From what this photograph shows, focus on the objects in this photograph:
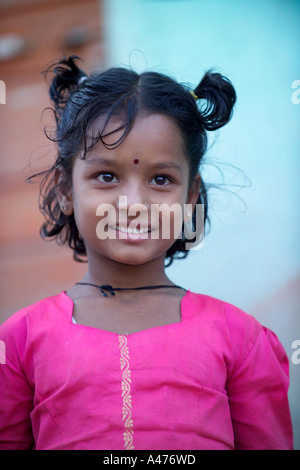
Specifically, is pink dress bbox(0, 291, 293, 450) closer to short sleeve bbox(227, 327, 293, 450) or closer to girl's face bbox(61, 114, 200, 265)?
short sleeve bbox(227, 327, 293, 450)

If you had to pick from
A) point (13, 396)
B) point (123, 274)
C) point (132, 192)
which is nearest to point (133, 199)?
point (132, 192)

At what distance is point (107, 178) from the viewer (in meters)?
1.29

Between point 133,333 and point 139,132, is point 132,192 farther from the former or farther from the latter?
point 133,333

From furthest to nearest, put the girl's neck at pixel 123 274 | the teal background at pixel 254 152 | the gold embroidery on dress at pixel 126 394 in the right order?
1. the teal background at pixel 254 152
2. the girl's neck at pixel 123 274
3. the gold embroidery on dress at pixel 126 394

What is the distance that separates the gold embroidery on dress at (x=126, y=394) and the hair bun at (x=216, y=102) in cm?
69

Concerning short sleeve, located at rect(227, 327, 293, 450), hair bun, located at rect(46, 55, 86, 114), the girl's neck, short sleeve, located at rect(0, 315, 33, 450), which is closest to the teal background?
hair bun, located at rect(46, 55, 86, 114)

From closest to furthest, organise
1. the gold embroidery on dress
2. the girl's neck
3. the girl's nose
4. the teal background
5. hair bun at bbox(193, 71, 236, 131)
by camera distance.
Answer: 1. the gold embroidery on dress
2. the girl's nose
3. the girl's neck
4. hair bun at bbox(193, 71, 236, 131)
5. the teal background

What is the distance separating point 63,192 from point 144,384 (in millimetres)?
597

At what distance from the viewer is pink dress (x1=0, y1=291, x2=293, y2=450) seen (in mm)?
1144

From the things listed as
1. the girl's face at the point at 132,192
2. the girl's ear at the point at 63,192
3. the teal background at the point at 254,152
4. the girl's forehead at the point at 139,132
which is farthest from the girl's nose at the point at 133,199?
the teal background at the point at 254,152

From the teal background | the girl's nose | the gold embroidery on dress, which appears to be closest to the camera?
the gold embroidery on dress

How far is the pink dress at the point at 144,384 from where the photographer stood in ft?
3.75

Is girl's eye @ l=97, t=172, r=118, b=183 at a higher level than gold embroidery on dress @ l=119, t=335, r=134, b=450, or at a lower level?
higher

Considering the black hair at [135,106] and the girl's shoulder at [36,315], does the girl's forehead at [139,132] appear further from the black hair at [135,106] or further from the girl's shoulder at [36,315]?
the girl's shoulder at [36,315]
